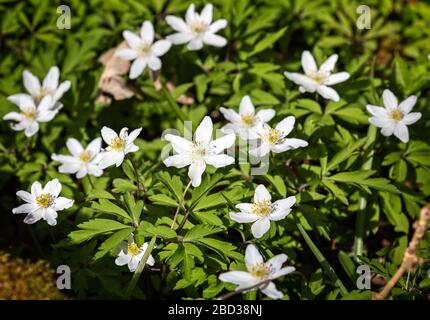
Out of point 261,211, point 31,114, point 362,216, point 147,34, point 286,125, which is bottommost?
point 261,211

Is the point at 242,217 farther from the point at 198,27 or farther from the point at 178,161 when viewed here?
the point at 198,27

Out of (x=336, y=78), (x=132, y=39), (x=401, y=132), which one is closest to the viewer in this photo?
(x=401, y=132)

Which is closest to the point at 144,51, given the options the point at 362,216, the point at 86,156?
the point at 86,156

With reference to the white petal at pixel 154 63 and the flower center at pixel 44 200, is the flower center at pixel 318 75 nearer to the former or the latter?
the white petal at pixel 154 63

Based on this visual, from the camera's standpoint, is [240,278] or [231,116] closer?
[240,278]

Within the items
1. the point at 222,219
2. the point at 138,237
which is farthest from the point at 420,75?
the point at 138,237

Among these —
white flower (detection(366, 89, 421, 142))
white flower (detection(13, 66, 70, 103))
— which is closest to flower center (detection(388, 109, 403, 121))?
white flower (detection(366, 89, 421, 142))
